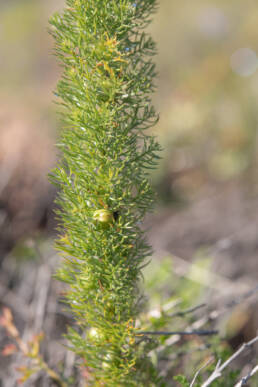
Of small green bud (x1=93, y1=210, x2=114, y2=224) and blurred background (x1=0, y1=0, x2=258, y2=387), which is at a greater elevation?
blurred background (x1=0, y1=0, x2=258, y2=387)

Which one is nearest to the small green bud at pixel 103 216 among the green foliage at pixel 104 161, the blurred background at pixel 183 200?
the green foliage at pixel 104 161

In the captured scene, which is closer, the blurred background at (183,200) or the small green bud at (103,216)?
the small green bud at (103,216)

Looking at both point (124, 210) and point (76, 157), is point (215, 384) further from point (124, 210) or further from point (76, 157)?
point (76, 157)

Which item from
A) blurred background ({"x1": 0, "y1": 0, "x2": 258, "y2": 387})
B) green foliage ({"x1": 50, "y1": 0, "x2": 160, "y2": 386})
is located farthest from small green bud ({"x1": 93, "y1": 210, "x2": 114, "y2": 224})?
blurred background ({"x1": 0, "y1": 0, "x2": 258, "y2": 387})

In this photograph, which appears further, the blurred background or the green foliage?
the blurred background

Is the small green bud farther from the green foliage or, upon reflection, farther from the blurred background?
the blurred background

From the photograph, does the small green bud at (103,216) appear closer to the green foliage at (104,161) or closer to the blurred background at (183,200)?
the green foliage at (104,161)
